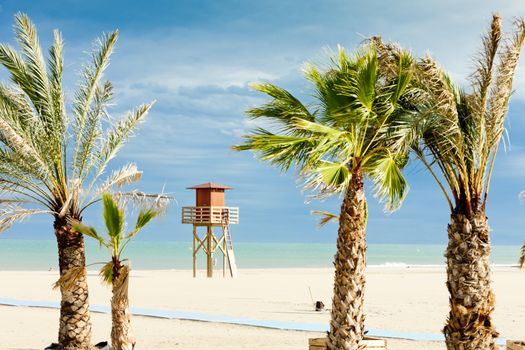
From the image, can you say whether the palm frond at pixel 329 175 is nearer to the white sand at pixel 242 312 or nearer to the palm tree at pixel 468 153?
the palm tree at pixel 468 153

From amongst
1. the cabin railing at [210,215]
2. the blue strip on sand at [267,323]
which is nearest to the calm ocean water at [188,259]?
the cabin railing at [210,215]

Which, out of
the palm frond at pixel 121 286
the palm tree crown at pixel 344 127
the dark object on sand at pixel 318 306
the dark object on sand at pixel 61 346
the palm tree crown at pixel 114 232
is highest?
the palm tree crown at pixel 344 127

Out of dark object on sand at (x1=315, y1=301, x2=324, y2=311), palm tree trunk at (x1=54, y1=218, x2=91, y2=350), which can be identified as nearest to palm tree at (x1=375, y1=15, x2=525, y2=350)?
palm tree trunk at (x1=54, y1=218, x2=91, y2=350)

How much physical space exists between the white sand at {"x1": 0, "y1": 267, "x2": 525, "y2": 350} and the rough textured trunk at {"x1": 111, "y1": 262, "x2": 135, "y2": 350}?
108 inches

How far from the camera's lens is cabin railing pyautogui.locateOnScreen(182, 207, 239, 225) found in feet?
127

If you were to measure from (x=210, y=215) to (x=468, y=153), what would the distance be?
2888 cm

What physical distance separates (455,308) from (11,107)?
8.60 meters

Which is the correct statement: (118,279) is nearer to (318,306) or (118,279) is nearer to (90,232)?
(90,232)

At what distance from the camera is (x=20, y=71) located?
13.1 m

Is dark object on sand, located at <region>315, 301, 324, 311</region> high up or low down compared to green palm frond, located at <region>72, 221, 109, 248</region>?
down

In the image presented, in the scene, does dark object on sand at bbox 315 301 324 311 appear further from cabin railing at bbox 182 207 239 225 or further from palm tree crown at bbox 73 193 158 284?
cabin railing at bbox 182 207 239 225

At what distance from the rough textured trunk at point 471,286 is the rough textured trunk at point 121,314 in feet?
16.8

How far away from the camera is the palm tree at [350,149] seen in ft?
34.0

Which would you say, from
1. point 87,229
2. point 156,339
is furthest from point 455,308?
point 156,339
